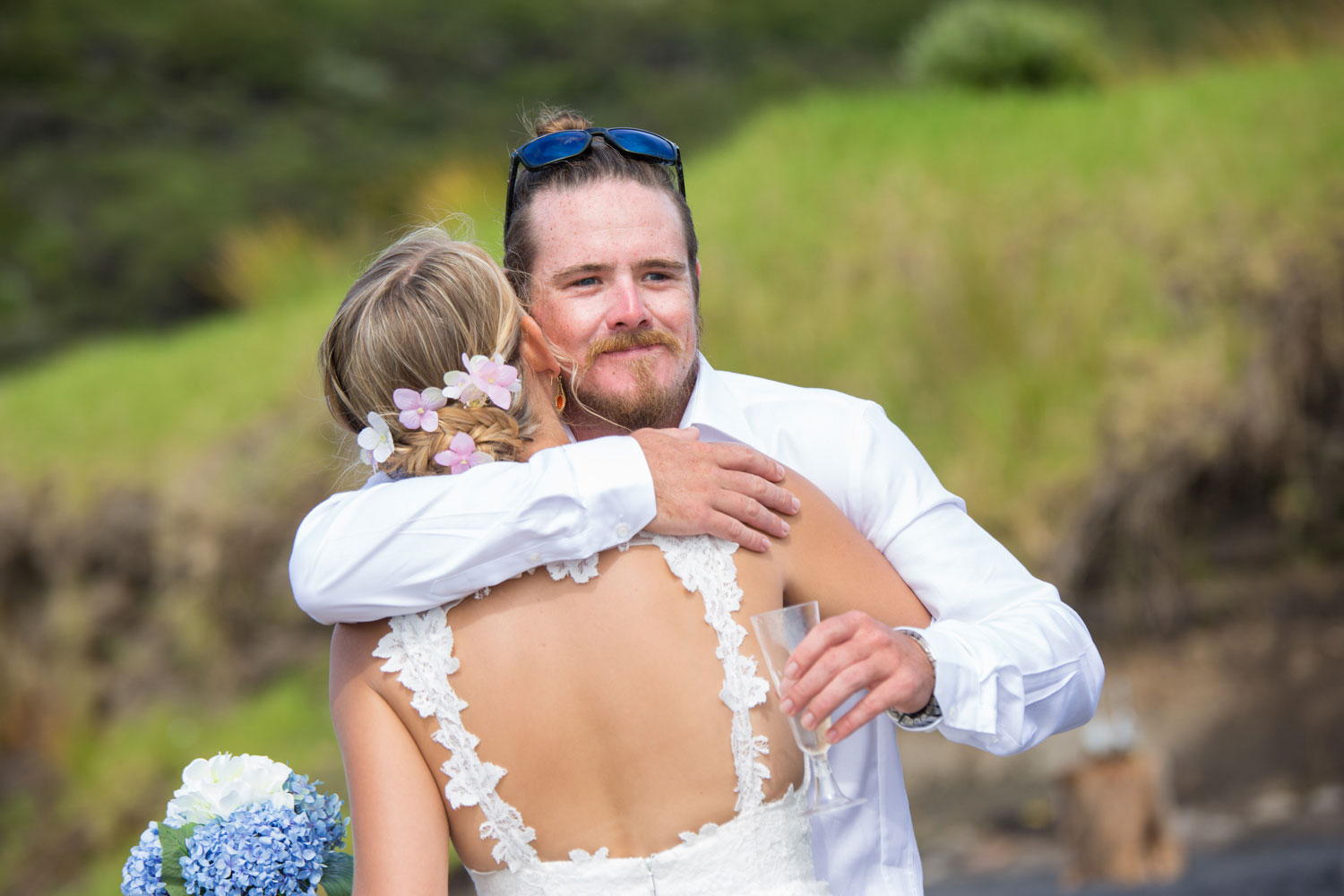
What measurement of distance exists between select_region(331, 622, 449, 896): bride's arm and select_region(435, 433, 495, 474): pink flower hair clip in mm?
271

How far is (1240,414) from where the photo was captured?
8539 mm

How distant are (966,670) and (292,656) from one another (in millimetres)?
8801

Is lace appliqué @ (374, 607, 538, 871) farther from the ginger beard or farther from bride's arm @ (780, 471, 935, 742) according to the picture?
the ginger beard

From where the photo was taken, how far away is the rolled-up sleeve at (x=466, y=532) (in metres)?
1.85

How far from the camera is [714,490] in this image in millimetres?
1917

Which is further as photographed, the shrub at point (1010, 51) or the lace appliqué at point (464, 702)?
the shrub at point (1010, 51)

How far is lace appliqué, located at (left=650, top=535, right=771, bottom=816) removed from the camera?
6.24 ft

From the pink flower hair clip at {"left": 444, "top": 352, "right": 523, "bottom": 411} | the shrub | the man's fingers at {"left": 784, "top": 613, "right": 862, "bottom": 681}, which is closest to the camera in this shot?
the man's fingers at {"left": 784, "top": 613, "right": 862, "bottom": 681}

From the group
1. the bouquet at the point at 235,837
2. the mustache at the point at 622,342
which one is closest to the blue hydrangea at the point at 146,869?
the bouquet at the point at 235,837

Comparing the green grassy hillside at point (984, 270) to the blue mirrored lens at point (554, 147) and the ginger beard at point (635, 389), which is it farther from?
the ginger beard at point (635, 389)

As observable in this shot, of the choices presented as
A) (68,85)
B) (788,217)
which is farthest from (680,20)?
(788,217)

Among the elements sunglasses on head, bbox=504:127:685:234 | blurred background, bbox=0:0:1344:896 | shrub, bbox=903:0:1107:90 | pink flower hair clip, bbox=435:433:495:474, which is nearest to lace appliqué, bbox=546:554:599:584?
pink flower hair clip, bbox=435:433:495:474

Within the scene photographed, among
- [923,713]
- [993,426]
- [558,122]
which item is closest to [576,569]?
[923,713]

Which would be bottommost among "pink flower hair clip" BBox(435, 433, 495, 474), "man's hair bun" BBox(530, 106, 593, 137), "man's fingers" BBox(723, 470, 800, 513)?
"man's fingers" BBox(723, 470, 800, 513)
